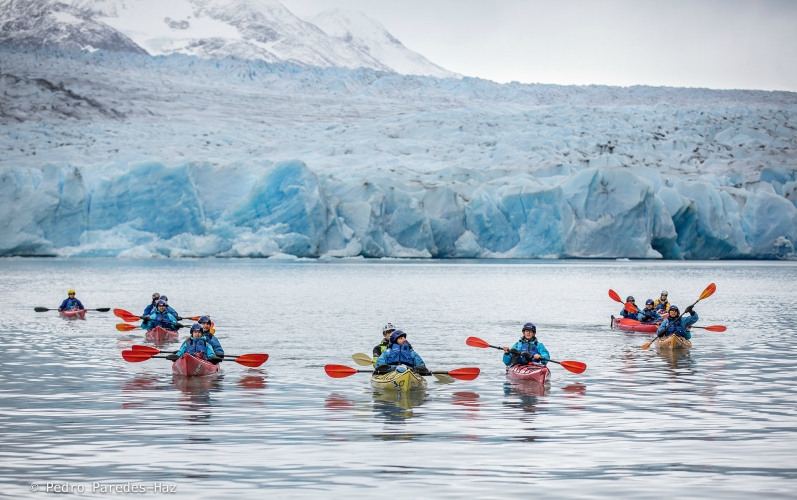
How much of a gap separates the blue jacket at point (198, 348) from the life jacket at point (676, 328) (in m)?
9.36

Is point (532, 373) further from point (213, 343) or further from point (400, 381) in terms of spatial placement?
point (213, 343)

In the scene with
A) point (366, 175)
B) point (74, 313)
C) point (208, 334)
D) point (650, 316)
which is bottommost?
point (74, 313)

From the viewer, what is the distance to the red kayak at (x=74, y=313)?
25375 millimetres

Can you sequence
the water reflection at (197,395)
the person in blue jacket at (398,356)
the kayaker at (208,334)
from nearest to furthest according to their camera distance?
the water reflection at (197,395), the person in blue jacket at (398,356), the kayaker at (208,334)

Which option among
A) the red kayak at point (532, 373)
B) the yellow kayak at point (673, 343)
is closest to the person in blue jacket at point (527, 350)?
the red kayak at point (532, 373)

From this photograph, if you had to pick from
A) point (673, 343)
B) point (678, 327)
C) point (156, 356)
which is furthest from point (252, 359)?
point (678, 327)

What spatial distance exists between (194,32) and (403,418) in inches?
4632

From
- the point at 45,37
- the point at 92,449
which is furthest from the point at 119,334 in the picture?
the point at 45,37

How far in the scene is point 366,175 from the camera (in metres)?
52.5

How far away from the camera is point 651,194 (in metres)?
49.4

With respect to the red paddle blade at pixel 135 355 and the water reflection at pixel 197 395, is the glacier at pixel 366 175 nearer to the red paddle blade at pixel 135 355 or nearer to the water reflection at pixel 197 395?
the red paddle blade at pixel 135 355

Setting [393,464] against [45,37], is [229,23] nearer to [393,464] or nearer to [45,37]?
[45,37]

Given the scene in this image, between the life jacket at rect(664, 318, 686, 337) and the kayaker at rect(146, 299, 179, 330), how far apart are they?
1059 cm


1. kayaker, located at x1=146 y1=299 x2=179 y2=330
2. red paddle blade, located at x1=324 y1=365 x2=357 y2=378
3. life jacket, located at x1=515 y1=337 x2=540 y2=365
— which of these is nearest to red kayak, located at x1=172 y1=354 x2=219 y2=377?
red paddle blade, located at x1=324 y1=365 x2=357 y2=378
